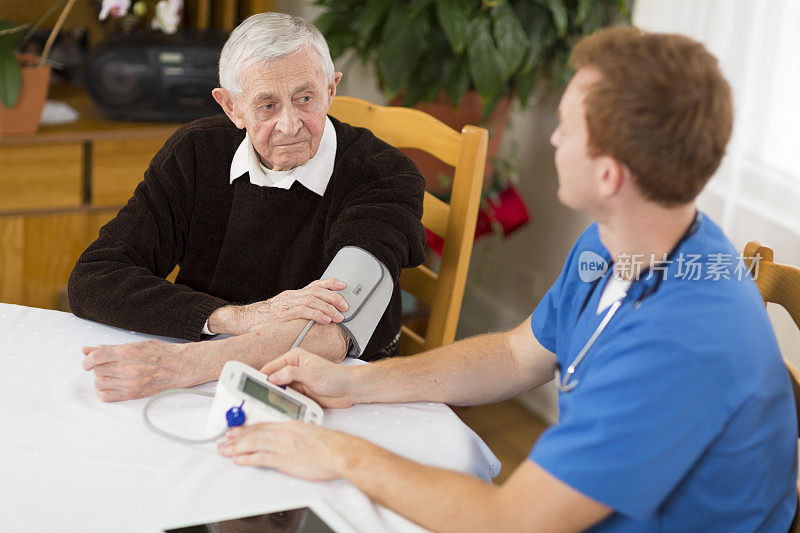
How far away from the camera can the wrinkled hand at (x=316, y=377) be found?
3.85 feet

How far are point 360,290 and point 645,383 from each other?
0.59 m

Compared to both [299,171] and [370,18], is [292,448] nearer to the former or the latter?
[299,171]

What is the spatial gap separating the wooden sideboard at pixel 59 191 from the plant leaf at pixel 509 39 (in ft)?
3.30

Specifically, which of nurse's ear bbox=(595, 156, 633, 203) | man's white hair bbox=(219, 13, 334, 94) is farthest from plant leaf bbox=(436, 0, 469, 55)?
nurse's ear bbox=(595, 156, 633, 203)

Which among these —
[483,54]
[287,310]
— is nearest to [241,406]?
[287,310]

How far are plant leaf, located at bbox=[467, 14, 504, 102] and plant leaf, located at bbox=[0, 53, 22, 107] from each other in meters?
1.18

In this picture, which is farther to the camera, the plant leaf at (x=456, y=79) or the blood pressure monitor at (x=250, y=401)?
the plant leaf at (x=456, y=79)

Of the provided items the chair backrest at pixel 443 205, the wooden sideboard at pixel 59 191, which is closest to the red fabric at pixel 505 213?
the chair backrest at pixel 443 205

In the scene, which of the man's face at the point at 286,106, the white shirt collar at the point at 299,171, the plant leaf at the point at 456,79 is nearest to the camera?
the man's face at the point at 286,106

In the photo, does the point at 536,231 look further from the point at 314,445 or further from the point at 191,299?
the point at 314,445

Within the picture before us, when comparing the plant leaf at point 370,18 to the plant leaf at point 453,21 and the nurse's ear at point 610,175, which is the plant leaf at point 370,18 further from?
the nurse's ear at point 610,175

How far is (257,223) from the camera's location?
157 centimetres

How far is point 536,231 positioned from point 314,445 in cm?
188

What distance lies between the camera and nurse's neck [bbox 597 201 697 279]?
95 centimetres
